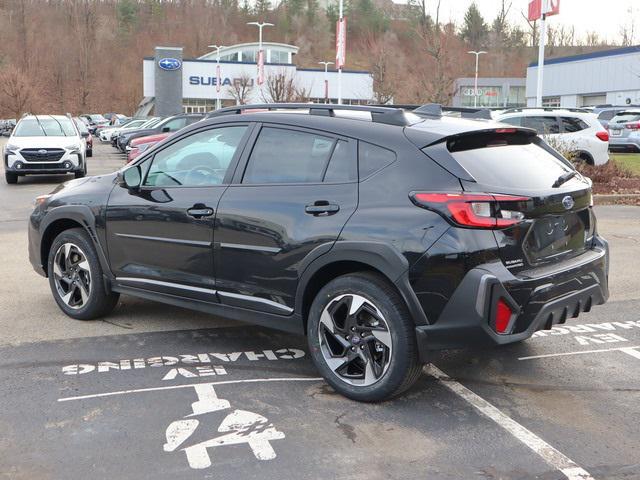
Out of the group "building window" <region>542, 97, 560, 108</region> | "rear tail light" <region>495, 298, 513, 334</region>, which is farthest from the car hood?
"building window" <region>542, 97, 560, 108</region>

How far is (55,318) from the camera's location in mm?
5910

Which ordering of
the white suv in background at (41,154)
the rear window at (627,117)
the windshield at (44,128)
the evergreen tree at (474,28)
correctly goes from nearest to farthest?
1. the white suv in background at (41,154)
2. the windshield at (44,128)
3. the rear window at (627,117)
4. the evergreen tree at (474,28)

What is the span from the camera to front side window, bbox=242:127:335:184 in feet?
14.4

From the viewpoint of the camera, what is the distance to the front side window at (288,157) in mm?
4391

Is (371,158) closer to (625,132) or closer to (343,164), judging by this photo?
(343,164)

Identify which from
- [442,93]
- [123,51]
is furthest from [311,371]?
[123,51]

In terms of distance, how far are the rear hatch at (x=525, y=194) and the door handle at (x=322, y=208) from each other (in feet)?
2.00

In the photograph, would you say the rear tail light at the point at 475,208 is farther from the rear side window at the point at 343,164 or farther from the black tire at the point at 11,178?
the black tire at the point at 11,178

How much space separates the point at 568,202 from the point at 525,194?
44 cm

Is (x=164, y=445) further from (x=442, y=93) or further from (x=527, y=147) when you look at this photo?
(x=442, y=93)

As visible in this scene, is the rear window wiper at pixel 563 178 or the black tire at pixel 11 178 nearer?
the rear window wiper at pixel 563 178

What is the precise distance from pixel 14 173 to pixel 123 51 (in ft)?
338

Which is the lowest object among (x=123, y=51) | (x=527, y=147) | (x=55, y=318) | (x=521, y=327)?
(x=55, y=318)

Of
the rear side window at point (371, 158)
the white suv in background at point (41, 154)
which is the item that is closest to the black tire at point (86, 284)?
the rear side window at point (371, 158)
